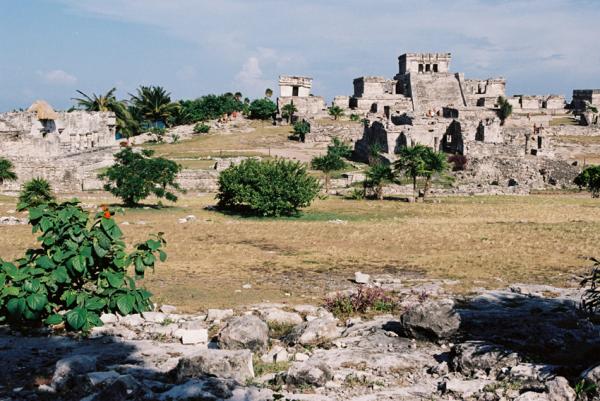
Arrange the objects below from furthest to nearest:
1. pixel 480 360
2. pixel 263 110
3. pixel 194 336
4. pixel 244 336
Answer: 1. pixel 263 110
2. pixel 194 336
3. pixel 244 336
4. pixel 480 360

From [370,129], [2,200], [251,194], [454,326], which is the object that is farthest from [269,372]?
[370,129]

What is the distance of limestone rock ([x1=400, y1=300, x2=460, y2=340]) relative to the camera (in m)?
8.95

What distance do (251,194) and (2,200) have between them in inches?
472

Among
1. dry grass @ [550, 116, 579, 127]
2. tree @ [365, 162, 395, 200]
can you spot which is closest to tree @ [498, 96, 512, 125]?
dry grass @ [550, 116, 579, 127]

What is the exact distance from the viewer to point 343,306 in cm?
1098

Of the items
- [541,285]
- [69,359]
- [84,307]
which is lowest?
[541,285]

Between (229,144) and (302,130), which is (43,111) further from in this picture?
(302,130)

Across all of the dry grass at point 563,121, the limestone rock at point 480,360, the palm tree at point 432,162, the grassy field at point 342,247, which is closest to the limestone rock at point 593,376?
the limestone rock at point 480,360

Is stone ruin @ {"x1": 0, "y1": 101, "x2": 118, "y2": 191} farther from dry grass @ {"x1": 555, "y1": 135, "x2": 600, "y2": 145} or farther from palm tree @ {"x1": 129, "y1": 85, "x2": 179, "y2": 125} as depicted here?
dry grass @ {"x1": 555, "y1": 135, "x2": 600, "y2": 145}

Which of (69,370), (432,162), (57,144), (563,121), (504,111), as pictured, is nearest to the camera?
(69,370)

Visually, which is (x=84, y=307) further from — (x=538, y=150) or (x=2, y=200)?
(x=538, y=150)

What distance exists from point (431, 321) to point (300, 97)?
55456 mm

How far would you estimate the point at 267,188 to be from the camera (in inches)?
1024

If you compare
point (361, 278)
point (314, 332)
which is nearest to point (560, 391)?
point (314, 332)
